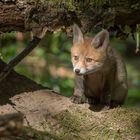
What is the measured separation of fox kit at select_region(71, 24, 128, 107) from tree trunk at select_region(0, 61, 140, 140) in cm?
33

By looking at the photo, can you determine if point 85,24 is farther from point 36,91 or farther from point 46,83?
point 46,83

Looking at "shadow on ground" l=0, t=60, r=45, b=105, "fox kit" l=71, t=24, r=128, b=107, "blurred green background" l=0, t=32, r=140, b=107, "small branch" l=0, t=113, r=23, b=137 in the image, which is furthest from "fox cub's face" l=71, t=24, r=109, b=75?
"small branch" l=0, t=113, r=23, b=137

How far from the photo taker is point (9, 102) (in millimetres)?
4730

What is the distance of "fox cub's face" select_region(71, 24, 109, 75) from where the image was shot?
5070 millimetres

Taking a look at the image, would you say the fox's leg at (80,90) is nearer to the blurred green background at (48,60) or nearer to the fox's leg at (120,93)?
the fox's leg at (120,93)

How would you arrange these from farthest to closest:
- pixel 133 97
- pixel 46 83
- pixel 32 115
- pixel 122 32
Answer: pixel 133 97 < pixel 46 83 < pixel 122 32 < pixel 32 115

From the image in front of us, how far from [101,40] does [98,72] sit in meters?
0.39

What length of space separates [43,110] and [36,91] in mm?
430

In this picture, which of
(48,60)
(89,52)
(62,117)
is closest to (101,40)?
(89,52)

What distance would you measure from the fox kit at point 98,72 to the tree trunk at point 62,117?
0.33 meters

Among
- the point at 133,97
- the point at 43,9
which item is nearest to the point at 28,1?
the point at 43,9

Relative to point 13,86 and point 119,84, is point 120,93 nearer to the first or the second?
point 119,84

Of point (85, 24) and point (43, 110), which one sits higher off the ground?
point (85, 24)

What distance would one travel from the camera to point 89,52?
5316 millimetres
